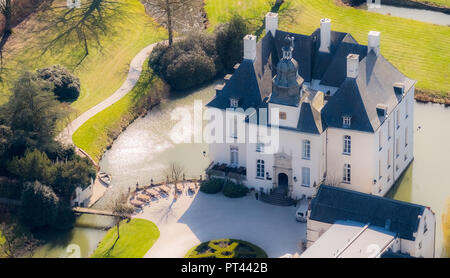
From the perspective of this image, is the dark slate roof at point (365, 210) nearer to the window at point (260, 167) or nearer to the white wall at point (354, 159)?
the white wall at point (354, 159)

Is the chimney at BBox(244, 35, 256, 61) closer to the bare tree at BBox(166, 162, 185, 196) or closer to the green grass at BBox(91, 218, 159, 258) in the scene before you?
the bare tree at BBox(166, 162, 185, 196)

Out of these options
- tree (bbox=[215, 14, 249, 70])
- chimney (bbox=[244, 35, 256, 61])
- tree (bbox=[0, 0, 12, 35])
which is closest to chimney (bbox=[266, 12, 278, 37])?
chimney (bbox=[244, 35, 256, 61])

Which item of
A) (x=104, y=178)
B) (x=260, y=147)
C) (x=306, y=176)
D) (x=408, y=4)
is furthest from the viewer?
(x=408, y=4)

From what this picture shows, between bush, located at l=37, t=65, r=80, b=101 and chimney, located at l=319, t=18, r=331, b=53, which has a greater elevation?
chimney, located at l=319, t=18, r=331, b=53

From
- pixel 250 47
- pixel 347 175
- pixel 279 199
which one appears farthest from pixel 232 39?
pixel 347 175

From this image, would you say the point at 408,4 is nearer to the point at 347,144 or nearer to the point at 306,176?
the point at 347,144
